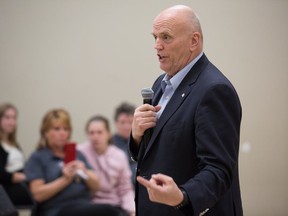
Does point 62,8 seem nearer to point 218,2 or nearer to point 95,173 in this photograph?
point 218,2

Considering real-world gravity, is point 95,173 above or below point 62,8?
below

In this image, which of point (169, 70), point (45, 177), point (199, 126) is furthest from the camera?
point (45, 177)

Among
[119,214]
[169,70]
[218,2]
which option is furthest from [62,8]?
[169,70]

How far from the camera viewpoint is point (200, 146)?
165 cm

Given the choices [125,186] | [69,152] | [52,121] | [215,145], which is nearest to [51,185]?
[69,152]

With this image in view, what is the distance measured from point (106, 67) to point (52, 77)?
24.8 inches

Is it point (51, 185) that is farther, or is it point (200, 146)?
point (51, 185)

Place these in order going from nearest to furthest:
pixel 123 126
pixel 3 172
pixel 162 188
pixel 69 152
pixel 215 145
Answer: pixel 162 188, pixel 215 145, pixel 69 152, pixel 3 172, pixel 123 126

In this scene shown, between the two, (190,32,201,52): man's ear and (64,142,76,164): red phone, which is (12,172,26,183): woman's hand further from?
(190,32,201,52): man's ear

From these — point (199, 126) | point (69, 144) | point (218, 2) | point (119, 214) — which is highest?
point (218, 2)

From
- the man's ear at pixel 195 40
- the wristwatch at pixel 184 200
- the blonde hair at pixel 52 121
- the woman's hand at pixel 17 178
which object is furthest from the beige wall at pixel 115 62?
the wristwatch at pixel 184 200

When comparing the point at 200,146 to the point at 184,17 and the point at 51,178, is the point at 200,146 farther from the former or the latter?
the point at 51,178

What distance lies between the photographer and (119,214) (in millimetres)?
4047

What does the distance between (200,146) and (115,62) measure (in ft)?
14.2
